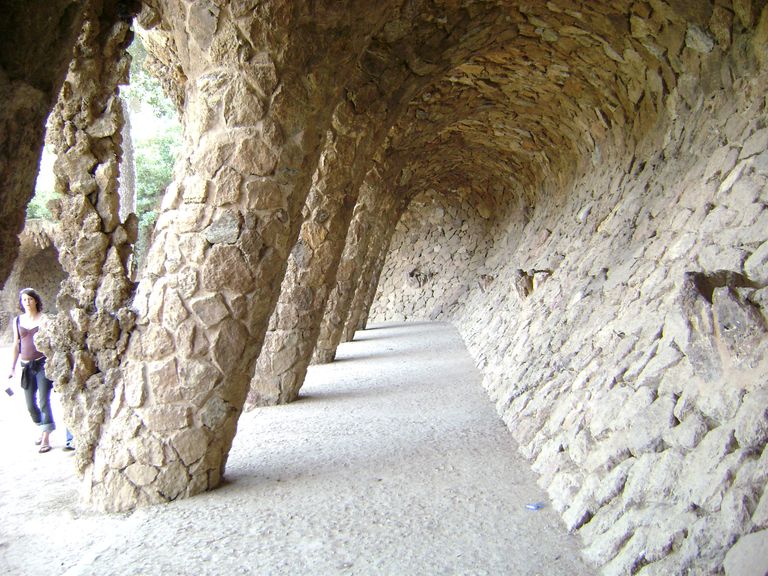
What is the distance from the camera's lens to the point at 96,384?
3.41 m

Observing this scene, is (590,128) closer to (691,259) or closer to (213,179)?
(691,259)

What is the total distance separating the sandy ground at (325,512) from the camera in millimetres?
2686

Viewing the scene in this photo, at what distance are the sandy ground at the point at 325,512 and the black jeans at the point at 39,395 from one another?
250 mm

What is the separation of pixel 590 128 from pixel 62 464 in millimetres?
5921

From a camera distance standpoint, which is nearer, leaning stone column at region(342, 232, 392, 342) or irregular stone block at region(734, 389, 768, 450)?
irregular stone block at region(734, 389, 768, 450)

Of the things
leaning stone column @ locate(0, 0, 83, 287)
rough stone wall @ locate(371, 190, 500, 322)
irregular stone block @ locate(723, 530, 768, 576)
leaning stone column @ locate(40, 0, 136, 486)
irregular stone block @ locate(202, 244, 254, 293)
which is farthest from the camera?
rough stone wall @ locate(371, 190, 500, 322)

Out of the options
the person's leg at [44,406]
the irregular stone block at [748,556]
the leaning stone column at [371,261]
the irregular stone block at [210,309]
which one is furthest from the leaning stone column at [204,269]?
the leaning stone column at [371,261]

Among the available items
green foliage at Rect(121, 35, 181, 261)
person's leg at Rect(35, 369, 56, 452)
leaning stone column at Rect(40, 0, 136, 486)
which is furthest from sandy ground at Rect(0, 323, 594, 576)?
green foliage at Rect(121, 35, 181, 261)

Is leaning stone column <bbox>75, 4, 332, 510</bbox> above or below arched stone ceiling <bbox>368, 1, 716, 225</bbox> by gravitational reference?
below

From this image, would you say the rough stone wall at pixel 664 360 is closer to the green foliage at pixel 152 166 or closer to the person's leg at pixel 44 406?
the person's leg at pixel 44 406

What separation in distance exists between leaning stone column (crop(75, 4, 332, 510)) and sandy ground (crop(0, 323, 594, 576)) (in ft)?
0.89

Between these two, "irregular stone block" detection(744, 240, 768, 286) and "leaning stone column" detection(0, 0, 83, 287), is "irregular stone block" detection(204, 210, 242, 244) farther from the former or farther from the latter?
"irregular stone block" detection(744, 240, 768, 286)

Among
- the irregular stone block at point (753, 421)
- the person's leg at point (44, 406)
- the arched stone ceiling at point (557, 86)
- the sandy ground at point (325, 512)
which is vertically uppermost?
the arched stone ceiling at point (557, 86)

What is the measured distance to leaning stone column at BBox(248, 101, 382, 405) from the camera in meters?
5.92
